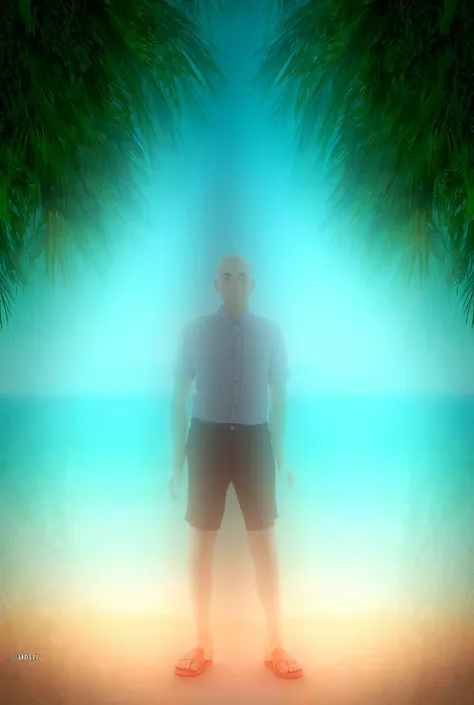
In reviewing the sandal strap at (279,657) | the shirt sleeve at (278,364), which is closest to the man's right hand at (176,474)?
the shirt sleeve at (278,364)

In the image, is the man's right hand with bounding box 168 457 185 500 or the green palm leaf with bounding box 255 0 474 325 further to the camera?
the man's right hand with bounding box 168 457 185 500

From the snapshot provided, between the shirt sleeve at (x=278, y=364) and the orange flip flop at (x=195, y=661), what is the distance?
1.01 metres

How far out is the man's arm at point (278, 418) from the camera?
266 cm

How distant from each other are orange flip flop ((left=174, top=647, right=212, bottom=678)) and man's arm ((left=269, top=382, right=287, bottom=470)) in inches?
28.5

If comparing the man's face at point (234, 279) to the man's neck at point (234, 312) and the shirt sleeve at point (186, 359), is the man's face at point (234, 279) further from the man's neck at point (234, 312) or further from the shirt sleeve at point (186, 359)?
the shirt sleeve at point (186, 359)

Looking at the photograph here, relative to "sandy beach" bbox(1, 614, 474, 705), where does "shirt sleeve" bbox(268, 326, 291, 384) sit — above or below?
above

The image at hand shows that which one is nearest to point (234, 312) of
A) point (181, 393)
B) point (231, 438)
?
point (181, 393)

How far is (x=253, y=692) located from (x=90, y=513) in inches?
34.0

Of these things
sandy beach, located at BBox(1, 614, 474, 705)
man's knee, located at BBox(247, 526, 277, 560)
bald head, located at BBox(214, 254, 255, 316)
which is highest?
bald head, located at BBox(214, 254, 255, 316)

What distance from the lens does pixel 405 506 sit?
2695 mm

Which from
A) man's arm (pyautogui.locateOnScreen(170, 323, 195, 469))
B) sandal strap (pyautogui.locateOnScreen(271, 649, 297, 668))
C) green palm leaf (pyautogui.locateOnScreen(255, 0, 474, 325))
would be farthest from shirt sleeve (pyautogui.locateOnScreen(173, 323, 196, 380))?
sandal strap (pyautogui.locateOnScreen(271, 649, 297, 668))

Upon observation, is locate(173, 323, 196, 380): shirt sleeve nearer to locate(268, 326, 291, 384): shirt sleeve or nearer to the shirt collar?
the shirt collar

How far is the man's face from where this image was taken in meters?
2.67

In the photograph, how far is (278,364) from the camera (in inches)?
105
